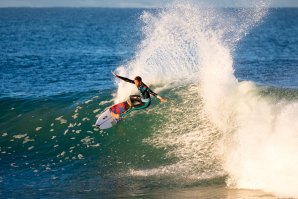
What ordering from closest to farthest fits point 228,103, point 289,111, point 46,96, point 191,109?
point 289,111
point 228,103
point 191,109
point 46,96

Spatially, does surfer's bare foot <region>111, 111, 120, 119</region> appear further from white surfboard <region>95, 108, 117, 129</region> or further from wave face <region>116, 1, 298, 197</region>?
wave face <region>116, 1, 298, 197</region>

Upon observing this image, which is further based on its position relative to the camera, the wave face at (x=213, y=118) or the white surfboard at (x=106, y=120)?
the white surfboard at (x=106, y=120)

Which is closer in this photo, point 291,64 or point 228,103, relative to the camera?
point 228,103

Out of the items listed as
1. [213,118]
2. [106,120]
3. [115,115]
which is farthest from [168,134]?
[106,120]

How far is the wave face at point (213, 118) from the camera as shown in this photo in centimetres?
1212

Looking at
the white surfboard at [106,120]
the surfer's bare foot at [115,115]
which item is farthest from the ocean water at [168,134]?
the surfer's bare foot at [115,115]

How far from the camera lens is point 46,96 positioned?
22.1 m

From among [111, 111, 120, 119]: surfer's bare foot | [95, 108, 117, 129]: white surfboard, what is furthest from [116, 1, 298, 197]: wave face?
[111, 111, 120, 119]: surfer's bare foot

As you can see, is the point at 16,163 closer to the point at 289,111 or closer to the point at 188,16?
the point at 289,111

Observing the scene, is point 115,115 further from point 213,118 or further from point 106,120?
point 213,118

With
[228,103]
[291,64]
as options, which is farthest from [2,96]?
[291,64]

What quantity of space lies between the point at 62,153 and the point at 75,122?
8.16 ft

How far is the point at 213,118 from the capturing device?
51.6 ft

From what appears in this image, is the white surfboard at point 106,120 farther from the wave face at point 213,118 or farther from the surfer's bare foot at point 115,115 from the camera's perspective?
the wave face at point 213,118
